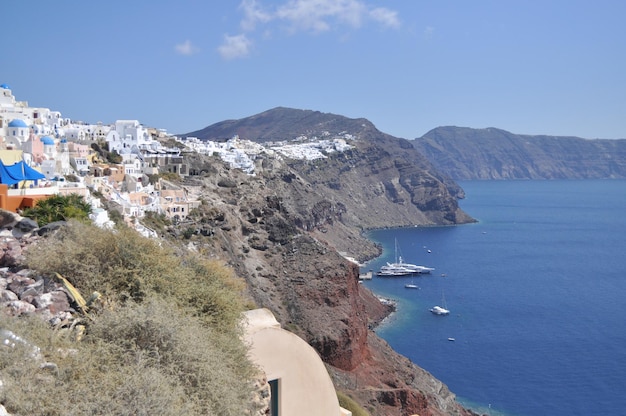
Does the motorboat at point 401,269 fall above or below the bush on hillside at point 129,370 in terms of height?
below

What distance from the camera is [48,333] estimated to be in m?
5.65

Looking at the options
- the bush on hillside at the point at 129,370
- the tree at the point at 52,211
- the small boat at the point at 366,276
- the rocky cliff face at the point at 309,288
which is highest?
the tree at the point at 52,211

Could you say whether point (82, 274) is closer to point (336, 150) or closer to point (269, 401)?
point (269, 401)

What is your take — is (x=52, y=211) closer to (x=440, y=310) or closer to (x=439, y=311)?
(x=439, y=311)

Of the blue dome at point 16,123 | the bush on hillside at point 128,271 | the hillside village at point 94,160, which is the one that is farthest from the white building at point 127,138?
the bush on hillside at point 128,271

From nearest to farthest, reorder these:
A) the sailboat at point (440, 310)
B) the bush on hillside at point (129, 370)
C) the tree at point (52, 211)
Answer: the bush on hillside at point (129, 370), the tree at point (52, 211), the sailboat at point (440, 310)

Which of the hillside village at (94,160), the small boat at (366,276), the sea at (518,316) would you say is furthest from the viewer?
the small boat at (366,276)

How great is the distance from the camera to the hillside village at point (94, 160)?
25181 millimetres

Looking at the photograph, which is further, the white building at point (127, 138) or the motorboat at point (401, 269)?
the motorboat at point (401, 269)

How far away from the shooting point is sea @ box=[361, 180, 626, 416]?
37.3m

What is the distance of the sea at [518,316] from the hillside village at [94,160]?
71.1ft

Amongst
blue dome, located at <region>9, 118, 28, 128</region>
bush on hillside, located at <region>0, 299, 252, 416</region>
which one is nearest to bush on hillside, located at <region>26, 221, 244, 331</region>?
bush on hillside, located at <region>0, 299, 252, 416</region>

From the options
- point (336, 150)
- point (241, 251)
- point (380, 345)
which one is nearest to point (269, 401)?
point (241, 251)

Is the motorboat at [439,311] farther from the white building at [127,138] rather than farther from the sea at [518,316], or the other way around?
the white building at [127,138]
